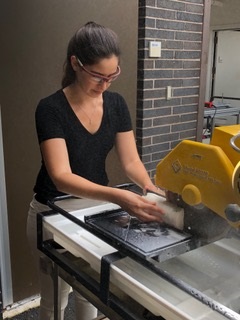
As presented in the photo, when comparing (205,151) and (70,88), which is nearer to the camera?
(205,151)

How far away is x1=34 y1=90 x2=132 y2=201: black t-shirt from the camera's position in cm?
131

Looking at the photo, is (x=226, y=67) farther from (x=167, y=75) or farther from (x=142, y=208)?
(x=142, y=208)

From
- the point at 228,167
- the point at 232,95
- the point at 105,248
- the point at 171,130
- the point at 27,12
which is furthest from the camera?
the point at 232,95

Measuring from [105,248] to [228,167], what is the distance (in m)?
0.40

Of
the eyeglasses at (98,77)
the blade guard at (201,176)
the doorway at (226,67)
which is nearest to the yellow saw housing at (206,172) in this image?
the blade guard at (201,176)

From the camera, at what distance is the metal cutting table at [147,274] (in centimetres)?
77

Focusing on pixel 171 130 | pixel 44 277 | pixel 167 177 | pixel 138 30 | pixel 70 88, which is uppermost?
pixel 138 30

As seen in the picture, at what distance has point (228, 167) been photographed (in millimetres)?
829

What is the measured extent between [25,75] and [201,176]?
136 cm

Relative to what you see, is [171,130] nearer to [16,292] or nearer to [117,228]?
[16,292]

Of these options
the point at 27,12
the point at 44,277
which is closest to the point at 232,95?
the point at 27,12

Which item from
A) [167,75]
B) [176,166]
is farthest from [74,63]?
[167,75]

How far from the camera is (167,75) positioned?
2.79 m

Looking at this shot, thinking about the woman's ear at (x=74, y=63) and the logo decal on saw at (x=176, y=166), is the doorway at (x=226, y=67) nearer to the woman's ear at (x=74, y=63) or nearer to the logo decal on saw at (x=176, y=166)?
the woman's ear at (x=74, y=63)
